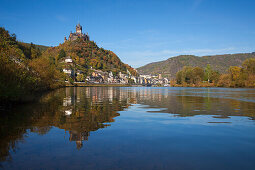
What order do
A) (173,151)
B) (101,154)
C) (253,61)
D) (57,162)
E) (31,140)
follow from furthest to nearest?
(253,61), (31,140), (173,151), (101,154), (57,162)

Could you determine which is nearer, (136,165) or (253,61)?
Result: (136,165)

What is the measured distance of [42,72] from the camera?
55.2m

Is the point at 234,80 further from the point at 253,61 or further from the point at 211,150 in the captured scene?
the point at 211,150

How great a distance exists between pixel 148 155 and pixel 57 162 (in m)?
3.23

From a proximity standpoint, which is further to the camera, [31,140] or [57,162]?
[31,140]

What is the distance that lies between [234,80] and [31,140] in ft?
506

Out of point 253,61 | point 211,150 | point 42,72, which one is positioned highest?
point 253,61

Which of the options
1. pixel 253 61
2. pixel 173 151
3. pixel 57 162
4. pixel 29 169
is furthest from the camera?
pixel 253 61

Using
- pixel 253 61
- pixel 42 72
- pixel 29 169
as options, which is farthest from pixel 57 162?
pixel 253 61

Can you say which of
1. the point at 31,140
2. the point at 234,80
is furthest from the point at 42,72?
the point at 234,80

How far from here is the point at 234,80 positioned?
141m

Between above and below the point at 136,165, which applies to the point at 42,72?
above

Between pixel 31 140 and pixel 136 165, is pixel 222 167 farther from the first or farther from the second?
pixel 31 140

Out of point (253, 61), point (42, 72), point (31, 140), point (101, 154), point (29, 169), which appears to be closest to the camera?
point (29, 169)
